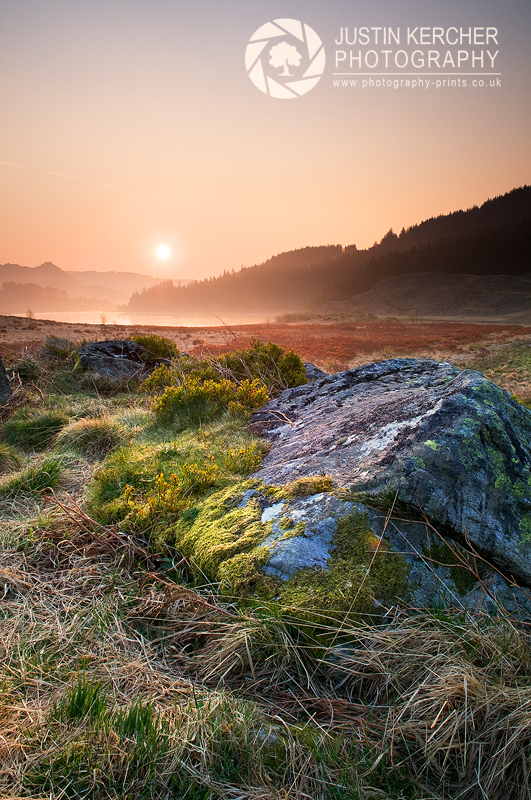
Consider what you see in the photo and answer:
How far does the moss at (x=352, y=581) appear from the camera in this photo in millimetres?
1993

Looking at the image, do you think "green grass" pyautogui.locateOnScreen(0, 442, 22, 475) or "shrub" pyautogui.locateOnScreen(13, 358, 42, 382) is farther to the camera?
"shrub" pyautogui.locateOnScreen(13, 358, 42, 382)

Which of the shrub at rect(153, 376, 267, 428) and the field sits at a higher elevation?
the shrub at rect(153, 376, 267, 428)

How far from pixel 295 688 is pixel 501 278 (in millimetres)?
91897

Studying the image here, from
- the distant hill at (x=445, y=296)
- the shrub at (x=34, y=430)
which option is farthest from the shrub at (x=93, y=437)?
the distant hill at (x=445, y=296)

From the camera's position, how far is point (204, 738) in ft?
4.97

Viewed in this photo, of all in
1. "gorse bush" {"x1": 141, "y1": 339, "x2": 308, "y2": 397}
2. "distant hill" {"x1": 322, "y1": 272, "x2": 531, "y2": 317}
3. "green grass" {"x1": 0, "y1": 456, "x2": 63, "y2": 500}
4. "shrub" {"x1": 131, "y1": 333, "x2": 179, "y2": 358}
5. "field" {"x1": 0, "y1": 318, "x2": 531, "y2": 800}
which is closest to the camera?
"field" {"x1": 0, "y1": 318, "x2": 531, "y2": 800}

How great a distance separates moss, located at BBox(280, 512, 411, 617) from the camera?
1993mm

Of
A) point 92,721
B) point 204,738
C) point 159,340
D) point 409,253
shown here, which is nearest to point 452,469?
point 204,738

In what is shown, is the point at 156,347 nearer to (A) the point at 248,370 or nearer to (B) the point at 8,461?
(A) the point at 248,370

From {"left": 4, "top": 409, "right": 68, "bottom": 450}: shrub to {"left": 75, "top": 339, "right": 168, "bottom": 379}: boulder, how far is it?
2745mm

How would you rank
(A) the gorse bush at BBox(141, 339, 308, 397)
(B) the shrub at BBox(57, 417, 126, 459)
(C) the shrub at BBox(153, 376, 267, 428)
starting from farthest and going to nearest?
1. (A) the gorse bush at BBox(141, 339, 308, 397)
2. (C) the shrub at BBox(153, 376, 267, 428)
3. (B) the shrub at BBox(57, 417, 126, 459)

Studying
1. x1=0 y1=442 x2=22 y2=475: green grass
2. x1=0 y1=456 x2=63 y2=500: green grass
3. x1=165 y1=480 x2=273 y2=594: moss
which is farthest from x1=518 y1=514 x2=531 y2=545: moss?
x1=0 y1=442 x2=22 y2=475: green grass

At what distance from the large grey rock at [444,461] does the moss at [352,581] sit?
0.13m

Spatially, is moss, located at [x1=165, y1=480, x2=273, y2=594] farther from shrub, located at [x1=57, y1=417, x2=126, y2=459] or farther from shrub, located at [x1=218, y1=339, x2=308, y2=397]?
shrub, located at [x1=218, y1=339, x2=308, y2=397]
